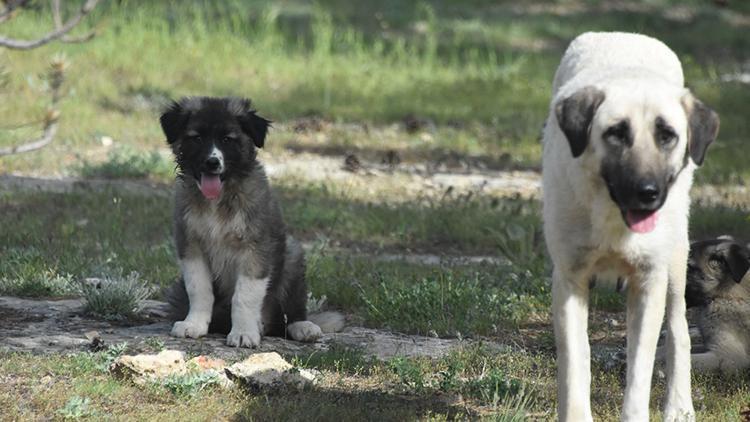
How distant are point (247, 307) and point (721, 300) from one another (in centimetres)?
279

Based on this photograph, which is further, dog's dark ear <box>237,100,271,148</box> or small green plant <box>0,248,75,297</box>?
small green plant <box>0,248,75,297</box>

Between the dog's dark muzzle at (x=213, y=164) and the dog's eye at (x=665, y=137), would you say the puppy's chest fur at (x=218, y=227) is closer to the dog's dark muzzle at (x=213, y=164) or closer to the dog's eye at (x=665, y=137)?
the dog's dark muzzle at (x=213, y=164)

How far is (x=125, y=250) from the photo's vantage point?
945cm

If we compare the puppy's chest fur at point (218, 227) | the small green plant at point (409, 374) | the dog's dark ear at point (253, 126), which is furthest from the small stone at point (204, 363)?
Answer: the dog's dark ear at point (253, 126)

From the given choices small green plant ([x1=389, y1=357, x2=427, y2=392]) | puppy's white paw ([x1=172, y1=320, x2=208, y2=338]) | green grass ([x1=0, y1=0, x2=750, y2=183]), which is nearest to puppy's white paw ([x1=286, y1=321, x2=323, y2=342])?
puppy's white paw ([x1=172, y1=320, x2=208, y2=338])

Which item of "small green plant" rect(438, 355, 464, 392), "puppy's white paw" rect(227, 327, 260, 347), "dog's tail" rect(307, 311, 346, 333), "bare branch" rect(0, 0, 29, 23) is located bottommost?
"dog's tail" rect(307, 311, 346, 333)

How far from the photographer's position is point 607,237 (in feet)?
17.8

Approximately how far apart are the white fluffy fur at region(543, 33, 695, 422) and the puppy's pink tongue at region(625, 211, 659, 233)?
0.16 m

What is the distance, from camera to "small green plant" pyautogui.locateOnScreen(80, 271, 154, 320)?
25.0 feet

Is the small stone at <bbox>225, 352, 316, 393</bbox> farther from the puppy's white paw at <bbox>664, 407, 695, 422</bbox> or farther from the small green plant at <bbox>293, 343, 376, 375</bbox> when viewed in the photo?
the puppy's white paw at <bbox>664, 407, 695, 422</bbox>

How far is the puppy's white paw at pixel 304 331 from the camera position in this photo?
757cm

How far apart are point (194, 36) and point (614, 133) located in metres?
13.8

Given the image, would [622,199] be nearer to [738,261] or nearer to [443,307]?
[738,261]

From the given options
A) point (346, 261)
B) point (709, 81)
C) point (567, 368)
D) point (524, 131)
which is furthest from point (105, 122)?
point (567, 368)
